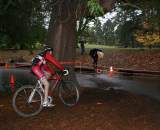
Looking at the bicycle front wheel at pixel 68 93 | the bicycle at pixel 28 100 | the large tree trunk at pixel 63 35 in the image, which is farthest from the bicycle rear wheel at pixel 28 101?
the large tree trunk at pixel 63 35

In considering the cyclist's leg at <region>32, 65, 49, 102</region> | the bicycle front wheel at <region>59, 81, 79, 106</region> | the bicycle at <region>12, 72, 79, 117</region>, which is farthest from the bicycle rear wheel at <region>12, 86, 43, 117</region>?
the bicycle front wheel at <region>59, 81, 79, 106</region>

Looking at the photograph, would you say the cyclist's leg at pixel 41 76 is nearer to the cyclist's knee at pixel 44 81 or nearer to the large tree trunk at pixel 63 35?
the cyclist's knee at pixel 44 81

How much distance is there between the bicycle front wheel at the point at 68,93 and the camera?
9461 millimetres

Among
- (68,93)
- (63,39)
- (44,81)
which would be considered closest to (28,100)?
(44,81)

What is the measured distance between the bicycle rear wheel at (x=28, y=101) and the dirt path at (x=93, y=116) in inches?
6.5

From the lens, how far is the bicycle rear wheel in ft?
27.3

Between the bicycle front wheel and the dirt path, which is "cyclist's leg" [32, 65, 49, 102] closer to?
the dirt path

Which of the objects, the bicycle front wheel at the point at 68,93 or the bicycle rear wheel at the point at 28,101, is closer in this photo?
the bicycle rear wheel at the point at 28,101

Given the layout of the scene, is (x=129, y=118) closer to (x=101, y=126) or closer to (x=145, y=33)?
(x=101, y=126)

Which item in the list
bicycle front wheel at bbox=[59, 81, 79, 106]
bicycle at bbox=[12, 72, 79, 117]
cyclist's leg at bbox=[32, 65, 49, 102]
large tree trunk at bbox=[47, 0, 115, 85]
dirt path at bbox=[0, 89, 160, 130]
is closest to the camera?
dirt path at bbox=[0, 89, 160, 130]

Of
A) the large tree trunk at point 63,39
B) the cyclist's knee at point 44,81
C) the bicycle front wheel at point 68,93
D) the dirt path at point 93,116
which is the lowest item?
the dirt path at point 93,116

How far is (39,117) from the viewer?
27.0 ft

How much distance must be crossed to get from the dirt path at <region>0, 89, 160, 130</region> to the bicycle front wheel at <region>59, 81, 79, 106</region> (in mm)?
162

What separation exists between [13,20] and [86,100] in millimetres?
3524
